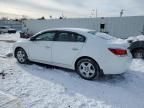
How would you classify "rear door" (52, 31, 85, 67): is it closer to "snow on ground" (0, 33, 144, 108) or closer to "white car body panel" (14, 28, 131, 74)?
"white car body panel" (14, 28, 131, 74)

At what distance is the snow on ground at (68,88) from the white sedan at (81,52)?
0.37 metres

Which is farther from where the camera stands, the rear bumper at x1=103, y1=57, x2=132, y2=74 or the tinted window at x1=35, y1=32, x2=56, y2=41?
the tinted window at x1=35, y1=32, x2=56, y2=41

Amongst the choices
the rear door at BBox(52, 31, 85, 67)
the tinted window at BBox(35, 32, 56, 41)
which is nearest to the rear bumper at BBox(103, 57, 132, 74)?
the rear door at BBox(52, 31, 85, 67)

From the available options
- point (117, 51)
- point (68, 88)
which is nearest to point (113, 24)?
point (117, 51)

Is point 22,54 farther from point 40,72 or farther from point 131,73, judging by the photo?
point 131,73

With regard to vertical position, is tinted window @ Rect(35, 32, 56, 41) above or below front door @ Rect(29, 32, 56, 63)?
above

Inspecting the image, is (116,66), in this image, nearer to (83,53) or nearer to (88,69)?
(88,69)

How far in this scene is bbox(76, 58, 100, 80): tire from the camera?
5.24 meters

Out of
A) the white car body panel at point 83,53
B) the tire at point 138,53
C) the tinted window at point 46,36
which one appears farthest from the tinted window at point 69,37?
the tire at point 138,53

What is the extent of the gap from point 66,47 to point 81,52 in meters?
0.58

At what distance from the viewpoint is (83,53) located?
537 cm

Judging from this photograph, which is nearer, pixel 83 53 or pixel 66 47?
pixel 83 53

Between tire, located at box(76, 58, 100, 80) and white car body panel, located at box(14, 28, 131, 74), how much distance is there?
5.7 inches

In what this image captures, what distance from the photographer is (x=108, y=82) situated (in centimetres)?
533
